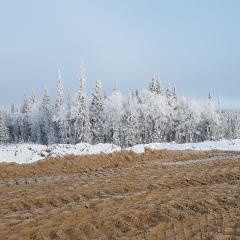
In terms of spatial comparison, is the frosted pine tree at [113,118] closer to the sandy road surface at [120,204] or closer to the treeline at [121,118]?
the treeline at [121,118]

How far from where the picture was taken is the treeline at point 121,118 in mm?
65562

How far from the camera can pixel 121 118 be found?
7081 centimetres

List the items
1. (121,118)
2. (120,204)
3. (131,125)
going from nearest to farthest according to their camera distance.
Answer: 1. (120,204)
2. (131,125)
3. (121,118)

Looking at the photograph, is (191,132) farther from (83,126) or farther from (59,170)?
(59,170)

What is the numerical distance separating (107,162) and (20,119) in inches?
3303

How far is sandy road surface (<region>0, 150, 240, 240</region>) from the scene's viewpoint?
6638 millimetres

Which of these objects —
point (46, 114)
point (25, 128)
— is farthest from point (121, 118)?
point (25, 128)

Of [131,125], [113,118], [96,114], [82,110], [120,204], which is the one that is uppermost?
[82,110]

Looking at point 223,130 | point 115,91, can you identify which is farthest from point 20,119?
point 223,130

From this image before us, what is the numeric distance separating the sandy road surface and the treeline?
48.4 meters

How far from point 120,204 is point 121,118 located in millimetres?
62327

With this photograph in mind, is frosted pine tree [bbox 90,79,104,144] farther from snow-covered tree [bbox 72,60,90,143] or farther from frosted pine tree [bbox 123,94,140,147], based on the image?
frosted pine tree [bbox 123,94,140,147]

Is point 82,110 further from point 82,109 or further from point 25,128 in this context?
point 25,128

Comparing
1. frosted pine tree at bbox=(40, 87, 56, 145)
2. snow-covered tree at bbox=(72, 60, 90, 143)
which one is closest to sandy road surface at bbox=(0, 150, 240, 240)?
snow-covered tree at bbox=(72, 60, 90, 143)
